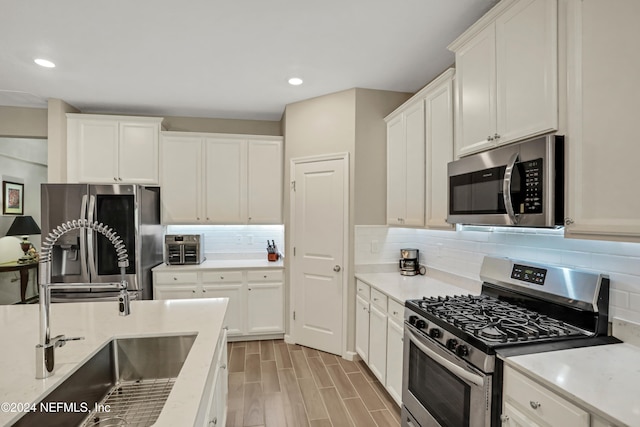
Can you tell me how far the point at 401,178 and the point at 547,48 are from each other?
1.58 metres

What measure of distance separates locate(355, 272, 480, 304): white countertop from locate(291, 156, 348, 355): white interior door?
394 millimetres

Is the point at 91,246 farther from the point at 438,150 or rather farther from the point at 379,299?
the point at 438,150

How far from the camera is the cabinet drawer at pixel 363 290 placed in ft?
9.52

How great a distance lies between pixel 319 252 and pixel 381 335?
114 cm

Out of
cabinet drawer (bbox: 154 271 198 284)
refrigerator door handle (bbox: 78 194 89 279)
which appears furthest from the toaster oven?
refrigerator door handle (bbox: 78 194 89 279)

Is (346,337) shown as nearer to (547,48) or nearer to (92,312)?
(92,312)

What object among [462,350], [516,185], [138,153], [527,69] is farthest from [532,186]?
[138,153]

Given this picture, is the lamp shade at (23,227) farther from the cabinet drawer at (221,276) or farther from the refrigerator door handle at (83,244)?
the cabinet drawer at (221,276)

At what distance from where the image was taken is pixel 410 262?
10.2 feet

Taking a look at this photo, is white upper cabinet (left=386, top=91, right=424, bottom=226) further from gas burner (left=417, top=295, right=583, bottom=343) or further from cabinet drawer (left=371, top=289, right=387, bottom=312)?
gas burner (left=417, top=295, right=583, bottom=343)

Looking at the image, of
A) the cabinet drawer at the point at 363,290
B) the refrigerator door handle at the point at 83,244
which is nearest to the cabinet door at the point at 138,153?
the refrigerator door handle at the point at 83,244

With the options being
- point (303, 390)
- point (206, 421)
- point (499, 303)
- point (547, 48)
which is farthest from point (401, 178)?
point (206, 421)

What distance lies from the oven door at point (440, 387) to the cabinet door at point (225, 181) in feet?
8.67

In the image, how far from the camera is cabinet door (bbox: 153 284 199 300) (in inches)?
141
